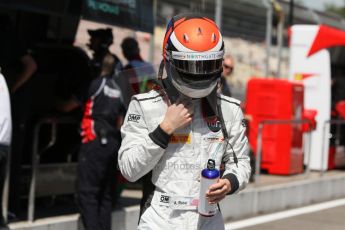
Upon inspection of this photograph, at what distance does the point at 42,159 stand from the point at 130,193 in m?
1.61

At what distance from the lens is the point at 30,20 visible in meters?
7.93

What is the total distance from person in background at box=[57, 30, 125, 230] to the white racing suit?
10.1 feet

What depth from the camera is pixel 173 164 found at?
11.6ft

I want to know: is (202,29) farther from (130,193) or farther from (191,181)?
(130,193)

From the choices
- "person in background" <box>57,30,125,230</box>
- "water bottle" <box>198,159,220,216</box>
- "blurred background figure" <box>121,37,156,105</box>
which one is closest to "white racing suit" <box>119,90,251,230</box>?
"water bottle" <box>198,159,220,216</box>

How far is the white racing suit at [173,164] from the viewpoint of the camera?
3.49 m

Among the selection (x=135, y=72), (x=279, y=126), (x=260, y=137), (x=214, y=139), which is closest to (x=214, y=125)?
(x=214, y=139)

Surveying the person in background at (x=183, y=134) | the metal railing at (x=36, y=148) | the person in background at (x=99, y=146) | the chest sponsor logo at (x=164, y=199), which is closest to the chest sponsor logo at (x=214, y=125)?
the person in background at (x=183, y=134)

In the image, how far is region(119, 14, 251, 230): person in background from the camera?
3.44m

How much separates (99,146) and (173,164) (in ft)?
10.5

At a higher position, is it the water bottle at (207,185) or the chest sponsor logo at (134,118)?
the chest sponsor logo at (134,118)

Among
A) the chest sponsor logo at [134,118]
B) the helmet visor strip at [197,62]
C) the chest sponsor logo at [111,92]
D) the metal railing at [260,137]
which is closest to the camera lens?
the helmet visor strip at [197,62]

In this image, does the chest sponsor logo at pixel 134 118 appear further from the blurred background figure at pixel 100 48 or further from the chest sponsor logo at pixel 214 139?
the blurred background figure at pixel 100 48

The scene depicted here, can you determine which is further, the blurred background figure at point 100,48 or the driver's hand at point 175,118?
the blurred background figure at point 100,48
